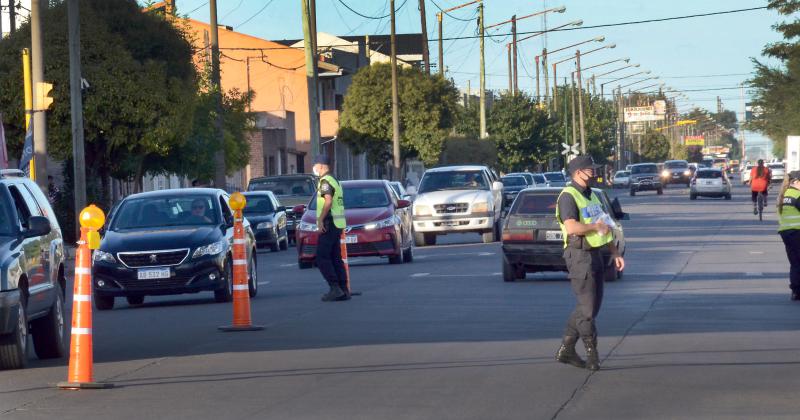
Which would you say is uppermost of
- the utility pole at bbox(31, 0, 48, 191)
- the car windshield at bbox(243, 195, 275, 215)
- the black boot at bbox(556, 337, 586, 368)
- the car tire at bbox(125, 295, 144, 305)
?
the utility pole at bbox(31, 0, 48, 191)

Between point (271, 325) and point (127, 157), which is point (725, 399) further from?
point (127, 157)

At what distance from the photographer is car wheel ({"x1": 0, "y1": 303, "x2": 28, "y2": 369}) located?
12617 mm

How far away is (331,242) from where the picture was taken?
2005 centimetres

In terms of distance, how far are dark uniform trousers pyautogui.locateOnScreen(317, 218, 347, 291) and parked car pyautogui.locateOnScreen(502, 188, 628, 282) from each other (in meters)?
3.78

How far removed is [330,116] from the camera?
75.6 m

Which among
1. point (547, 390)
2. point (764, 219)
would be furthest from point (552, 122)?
point (547, 390)

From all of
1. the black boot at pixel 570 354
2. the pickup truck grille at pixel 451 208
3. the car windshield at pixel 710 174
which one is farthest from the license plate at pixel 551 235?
the car windshield at pixel 710 174

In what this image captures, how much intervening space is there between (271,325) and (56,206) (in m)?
22.2

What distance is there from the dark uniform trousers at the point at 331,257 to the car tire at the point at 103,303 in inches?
108

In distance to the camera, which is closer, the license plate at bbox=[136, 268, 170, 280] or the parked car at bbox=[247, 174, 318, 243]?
the license plate at bbox=[136, 268, 170, 280]

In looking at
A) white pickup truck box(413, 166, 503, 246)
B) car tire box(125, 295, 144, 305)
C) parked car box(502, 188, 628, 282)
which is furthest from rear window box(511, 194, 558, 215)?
white pickup truck box(413, 166, 503, 246)

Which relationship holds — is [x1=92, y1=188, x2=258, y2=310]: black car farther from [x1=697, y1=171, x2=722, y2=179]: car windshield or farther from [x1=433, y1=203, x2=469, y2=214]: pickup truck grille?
[x1=697, y1=171, x2=722, y2=179]: car windshield

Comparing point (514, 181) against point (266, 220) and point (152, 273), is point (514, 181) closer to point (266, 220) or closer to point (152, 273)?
Result: point (266, 220)

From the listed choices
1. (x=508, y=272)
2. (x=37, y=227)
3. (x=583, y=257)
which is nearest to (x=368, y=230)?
(x=508, y=272)
